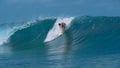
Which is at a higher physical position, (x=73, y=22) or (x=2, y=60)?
(x=73, y=22)

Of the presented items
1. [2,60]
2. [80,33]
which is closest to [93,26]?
[80,33]

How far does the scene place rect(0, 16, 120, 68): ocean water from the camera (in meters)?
15.3

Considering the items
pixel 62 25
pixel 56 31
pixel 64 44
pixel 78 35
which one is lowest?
pixel 64 44

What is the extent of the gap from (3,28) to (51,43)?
16.3 ft

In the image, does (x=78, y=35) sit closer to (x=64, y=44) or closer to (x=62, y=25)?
(x=64, y=44)

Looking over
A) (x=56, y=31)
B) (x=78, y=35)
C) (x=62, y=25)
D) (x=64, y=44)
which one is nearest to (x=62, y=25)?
(x=62, y=25)

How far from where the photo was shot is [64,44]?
20156mm

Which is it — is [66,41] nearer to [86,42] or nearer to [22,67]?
[86,42]

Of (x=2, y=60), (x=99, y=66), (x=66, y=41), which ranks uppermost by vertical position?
(x=66, y=41)

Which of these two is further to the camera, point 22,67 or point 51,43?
point 51,43

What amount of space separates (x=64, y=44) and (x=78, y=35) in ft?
2.55

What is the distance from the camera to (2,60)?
55.9 ft

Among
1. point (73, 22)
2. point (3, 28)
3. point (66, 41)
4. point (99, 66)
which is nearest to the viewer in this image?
point (99, 66)

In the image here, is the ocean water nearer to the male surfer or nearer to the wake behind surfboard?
the wake behind surfboard
